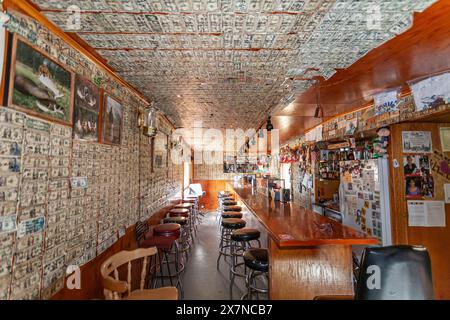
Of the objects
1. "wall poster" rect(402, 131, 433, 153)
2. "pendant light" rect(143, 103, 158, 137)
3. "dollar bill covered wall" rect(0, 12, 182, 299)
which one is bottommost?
"dollar bill covered wall" rect(0, 12, 182, 299)

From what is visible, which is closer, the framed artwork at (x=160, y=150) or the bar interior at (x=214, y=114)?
the bar interior at (x=214, y=114)

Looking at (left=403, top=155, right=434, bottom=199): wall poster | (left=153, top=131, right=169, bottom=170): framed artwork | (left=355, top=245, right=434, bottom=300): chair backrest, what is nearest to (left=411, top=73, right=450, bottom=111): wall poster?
(left=403, top=155, right=434, bottom=199): wall poster

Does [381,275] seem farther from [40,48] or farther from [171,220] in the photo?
[171,220]

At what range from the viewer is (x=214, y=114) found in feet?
12.1

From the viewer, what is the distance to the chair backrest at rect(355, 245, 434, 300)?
1085 millimetres

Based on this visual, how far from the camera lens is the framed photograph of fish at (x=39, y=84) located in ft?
3.60

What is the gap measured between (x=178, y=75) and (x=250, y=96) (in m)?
1.03

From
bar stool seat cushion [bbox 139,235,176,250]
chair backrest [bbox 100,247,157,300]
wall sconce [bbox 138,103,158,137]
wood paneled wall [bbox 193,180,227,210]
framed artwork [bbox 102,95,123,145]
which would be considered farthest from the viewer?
wood paneled wall [bbox 193,180,227,210]

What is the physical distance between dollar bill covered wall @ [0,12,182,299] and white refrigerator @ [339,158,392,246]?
328 cm

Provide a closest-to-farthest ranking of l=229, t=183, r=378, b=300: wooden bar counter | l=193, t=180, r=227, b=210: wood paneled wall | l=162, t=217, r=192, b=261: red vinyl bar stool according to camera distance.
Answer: l=229, t=183, r=378, b=300: wooden bar counter
l=162, t=217, r=192, b=261: red vinyl bar stool
l=193, t=180, r=227, b=210: wood paneled wall

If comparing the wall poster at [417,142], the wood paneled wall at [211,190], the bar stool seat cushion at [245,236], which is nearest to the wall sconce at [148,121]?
the bar stool seat cushion at [245,236]

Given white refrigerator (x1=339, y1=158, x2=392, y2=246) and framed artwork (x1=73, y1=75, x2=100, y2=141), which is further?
white refrigerator (x1=339, y1=158, x2=392, y2=246)

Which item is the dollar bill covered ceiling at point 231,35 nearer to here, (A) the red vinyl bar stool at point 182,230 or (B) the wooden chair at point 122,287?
(B) the wooden chair at point 122,287

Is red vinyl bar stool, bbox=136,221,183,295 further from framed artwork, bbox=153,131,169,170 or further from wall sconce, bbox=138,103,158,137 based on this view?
wall sconce, bbox=138,103,158,137
